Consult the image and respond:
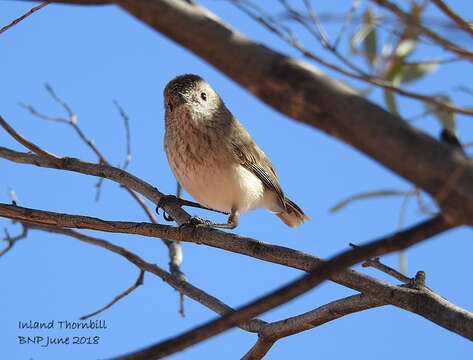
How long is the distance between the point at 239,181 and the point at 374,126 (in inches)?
114

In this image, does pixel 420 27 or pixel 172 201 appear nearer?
pixel 420 27

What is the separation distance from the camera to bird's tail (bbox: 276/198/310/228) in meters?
4.86

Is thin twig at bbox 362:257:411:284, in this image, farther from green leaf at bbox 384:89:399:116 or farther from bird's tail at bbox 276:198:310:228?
bird's tail at bbox 276:198:310:228

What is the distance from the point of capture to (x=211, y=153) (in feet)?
13.1

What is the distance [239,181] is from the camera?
13.4 ft

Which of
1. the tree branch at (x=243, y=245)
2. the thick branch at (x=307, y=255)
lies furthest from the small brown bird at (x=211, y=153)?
the thick branch at (x=307, y=255)

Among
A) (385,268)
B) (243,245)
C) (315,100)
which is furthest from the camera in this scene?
(243,245)

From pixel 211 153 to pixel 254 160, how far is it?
53cm

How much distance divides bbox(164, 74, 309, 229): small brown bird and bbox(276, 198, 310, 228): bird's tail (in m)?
0.28

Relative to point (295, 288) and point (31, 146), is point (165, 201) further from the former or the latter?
point (295, 288)

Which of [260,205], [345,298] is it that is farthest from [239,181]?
[345,298]

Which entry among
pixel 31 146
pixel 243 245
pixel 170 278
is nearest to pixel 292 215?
pixel 170 278

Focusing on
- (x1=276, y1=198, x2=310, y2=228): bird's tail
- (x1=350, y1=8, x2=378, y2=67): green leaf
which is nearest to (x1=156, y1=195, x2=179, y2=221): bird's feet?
(x1=276, y1=198, x2=310, y2=228): bird's tail

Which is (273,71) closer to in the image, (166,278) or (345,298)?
(345,298)
